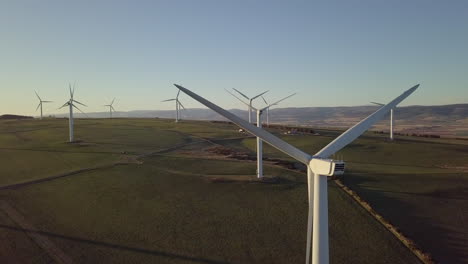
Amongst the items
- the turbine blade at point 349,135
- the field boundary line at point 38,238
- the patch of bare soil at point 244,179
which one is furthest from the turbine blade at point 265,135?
the patch of bare soil at point 244,179

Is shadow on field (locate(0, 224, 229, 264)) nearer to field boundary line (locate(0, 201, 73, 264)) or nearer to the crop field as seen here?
the crop field

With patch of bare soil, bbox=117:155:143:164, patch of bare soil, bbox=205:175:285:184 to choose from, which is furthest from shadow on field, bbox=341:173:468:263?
patch of bare soil, bbox=117:155:143:164

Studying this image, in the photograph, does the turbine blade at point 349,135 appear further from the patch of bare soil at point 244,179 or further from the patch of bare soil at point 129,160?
the patch of bare soil at point 129,160

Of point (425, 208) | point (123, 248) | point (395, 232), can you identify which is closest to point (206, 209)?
point (123, 248)

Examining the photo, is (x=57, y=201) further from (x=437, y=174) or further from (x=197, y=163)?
(x=437, y=174)

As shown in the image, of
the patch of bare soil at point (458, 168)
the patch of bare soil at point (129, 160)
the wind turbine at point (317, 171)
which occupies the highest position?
the wind turbine at point (317, 171)
